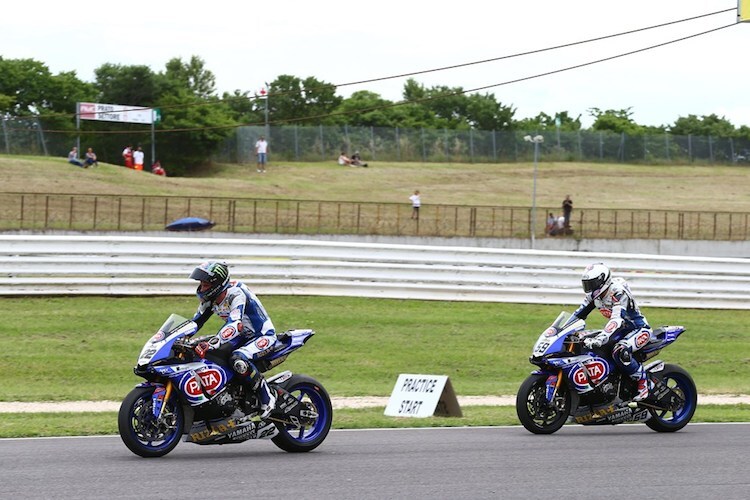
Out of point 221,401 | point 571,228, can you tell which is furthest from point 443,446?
point 571,228

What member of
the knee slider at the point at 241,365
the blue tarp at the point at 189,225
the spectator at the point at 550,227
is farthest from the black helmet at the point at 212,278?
the spectator at the point at 550,227

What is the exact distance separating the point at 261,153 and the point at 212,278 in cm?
5812

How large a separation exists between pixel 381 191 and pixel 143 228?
2463 centimetres

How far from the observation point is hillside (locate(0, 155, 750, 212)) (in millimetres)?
57719

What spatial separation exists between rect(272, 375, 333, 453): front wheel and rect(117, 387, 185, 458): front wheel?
114cm

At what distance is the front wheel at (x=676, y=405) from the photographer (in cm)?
1338

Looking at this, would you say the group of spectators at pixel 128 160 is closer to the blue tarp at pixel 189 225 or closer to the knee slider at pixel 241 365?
the blue tarp at pixel 189 225

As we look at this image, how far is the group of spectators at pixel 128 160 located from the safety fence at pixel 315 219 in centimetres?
889

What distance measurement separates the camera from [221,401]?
10.8 metres

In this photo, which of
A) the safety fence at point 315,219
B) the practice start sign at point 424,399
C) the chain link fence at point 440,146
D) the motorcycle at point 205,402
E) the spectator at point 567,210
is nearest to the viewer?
the motorcycle at point 205,402

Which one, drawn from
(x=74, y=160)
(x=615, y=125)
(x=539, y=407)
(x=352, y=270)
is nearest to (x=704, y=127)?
(x=615, y=125)

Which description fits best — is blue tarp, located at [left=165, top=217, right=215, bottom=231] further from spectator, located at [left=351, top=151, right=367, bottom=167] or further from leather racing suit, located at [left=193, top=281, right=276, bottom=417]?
leather racing suit, located at [left=193, top=281, right=276, bottom=417]

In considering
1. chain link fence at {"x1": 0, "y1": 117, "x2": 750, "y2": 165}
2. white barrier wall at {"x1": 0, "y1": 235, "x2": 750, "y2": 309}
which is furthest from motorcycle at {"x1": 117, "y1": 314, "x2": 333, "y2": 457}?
chain link fence at {"x1": 0, "y1": 117, "x2": 750, "y2": 165}

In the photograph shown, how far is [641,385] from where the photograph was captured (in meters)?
13.2
